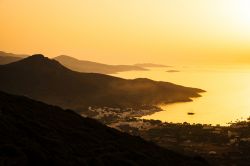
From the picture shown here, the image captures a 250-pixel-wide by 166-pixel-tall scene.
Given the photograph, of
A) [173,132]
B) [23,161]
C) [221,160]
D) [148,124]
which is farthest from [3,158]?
[148,124]

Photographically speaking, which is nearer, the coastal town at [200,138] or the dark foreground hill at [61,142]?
the dark foreground hill at [61,142]

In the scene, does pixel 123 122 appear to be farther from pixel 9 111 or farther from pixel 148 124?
pixel 9 111

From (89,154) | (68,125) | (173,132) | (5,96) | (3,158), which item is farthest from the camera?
(173,132)

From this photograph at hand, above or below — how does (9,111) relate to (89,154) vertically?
above

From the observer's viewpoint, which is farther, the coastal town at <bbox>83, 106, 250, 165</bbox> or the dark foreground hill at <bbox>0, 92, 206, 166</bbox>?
the coastal town at <bbox>83, 106, 250, 165</bbox>
